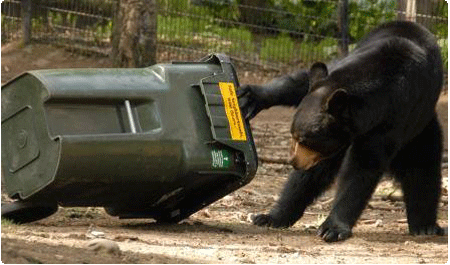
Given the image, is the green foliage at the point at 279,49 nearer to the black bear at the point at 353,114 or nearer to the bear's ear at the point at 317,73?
the black bear at the point at 353,114

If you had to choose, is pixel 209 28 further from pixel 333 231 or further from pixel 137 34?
pixel 333 231

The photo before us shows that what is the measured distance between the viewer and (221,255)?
5.54 m

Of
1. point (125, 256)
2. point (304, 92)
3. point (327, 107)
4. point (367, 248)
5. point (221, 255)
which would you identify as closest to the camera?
point (125, 256)

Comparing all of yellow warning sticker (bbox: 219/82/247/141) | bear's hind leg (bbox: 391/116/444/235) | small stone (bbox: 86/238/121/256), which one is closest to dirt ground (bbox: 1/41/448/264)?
small stone (bbox: 86/238/121/256)

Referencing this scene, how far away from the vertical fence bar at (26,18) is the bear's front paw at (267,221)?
8453mm

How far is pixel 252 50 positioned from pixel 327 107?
856 cm

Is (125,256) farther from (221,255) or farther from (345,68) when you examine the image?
(345,68)

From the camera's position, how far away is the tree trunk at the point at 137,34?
10.9 meters

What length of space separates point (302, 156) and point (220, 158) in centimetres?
74

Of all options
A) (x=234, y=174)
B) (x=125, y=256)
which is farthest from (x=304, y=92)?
(x=125, y=256)

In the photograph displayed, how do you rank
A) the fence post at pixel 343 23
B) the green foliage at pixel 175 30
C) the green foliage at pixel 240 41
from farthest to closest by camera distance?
the green foliage at pixel 240 41
the green foliage at pixel 175 30
the fence post at pixel 343 23

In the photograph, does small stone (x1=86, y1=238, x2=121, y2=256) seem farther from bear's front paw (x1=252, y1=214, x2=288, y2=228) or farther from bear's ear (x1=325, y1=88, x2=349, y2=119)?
bear's front paw (x1=252, y1=214, x2=288, y2=228)

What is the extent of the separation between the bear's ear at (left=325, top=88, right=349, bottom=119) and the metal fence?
810 centimetres

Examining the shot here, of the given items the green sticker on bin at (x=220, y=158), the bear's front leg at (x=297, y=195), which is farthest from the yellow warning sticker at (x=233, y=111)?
the bear's front leg at (x=297, y=195)
